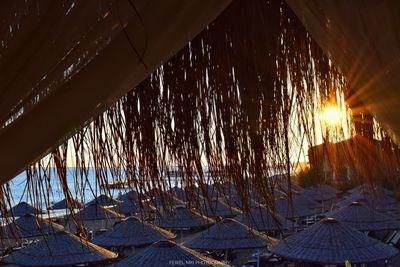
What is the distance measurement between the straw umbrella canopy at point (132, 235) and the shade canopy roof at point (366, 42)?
33.7 feet

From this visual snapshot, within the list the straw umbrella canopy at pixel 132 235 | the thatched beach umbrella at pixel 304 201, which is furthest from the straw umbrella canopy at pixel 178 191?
the thatched beach umbrella at pixel 304 201

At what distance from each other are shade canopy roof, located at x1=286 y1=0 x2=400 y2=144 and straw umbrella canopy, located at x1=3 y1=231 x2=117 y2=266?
8.38 m

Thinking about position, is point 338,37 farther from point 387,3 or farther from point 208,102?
point 208,102

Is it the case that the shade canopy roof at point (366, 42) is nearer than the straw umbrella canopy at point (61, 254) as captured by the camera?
Yes

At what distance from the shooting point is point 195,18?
122 cm

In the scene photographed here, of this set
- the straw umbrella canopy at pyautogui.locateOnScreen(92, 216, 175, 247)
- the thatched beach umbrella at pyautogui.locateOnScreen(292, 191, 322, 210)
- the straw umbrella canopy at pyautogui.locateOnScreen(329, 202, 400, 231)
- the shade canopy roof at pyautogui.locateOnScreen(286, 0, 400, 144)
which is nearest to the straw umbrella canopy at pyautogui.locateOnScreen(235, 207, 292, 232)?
the shade canopy roof at pyautogui.locateOnScreen(286, 0, 400, 144)

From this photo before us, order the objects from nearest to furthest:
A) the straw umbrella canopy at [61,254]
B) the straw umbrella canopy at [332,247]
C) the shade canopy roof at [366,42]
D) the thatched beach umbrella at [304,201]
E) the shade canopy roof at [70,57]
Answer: the shade canopy roof at [70,57]
the shade canopy roof at [366,42]
the straw umbrella canopy at [332,247]
the straw umbrella canopy at [61,254]
the thatched beach umbrella at [304,201]

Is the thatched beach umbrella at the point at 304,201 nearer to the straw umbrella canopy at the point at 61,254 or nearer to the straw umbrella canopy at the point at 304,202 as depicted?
the straw umbrella canopy at the point at 304,202

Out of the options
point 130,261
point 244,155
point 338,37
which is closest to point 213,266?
point 130,261

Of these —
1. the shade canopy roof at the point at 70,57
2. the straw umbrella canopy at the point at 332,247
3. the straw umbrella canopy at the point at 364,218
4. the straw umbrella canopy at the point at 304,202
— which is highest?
the straw umbrella canopy at the point at 304,202

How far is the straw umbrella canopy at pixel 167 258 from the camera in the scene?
308 inches

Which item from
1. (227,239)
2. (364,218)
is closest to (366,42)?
(227,239)

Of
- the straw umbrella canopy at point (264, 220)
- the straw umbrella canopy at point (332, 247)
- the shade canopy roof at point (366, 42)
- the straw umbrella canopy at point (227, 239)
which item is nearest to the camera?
the shade canopy roof at point (366, 42)

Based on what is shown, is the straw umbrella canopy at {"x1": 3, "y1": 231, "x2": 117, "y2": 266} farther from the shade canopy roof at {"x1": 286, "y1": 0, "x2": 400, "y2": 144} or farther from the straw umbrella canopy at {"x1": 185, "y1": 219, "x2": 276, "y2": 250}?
the shade canopy roof at {"x1": 286, "y1": 0, "x2": 400, "y2": 144}
